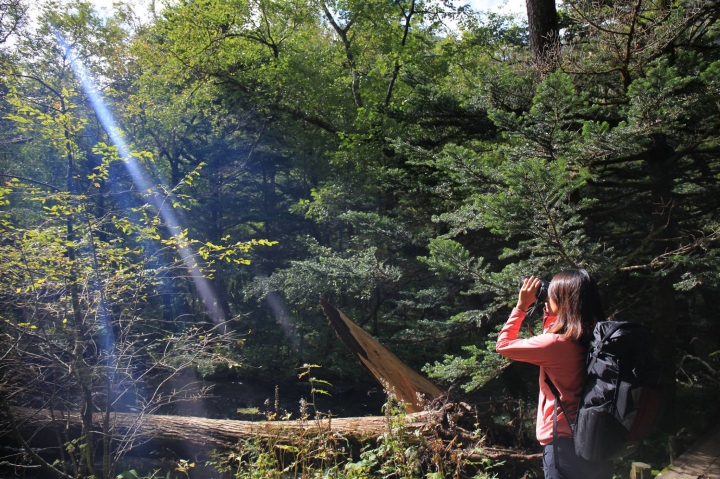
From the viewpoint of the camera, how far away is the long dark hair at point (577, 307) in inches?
92.7

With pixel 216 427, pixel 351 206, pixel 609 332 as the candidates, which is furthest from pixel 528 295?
pixel 351 206

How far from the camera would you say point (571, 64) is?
17.0ft

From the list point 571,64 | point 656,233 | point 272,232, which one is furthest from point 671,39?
point 272,232

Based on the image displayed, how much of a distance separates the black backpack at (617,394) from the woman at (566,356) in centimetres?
12

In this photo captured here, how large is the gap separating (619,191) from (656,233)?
235 cm

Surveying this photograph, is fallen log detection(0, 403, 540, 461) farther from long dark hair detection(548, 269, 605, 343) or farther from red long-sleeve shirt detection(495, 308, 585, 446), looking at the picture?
long dark hair detection(548, 269, 605, 343)

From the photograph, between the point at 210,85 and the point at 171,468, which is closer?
the point at 171,468

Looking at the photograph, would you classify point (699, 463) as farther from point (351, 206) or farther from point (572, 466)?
Result: point (351, 206)

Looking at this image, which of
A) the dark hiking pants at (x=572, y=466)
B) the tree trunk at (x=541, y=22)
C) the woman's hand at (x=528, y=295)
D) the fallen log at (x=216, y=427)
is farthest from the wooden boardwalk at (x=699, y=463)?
the tree trunk at (x=541, y=22)

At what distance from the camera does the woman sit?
234cm

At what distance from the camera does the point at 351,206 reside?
10.1 meters

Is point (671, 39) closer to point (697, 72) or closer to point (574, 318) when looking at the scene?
point (697, 72)

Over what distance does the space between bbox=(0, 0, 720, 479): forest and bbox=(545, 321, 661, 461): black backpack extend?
1133 mm

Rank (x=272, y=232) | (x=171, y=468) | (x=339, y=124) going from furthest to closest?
(x=272, y=232) → (x=339, y=124) → (x=171, y=468)
